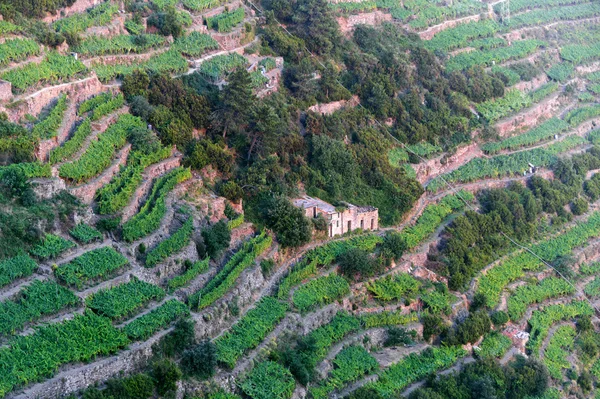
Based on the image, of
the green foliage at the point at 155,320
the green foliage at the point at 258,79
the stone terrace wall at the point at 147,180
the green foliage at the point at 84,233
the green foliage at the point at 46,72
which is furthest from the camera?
the green foliage at the point at 258,79

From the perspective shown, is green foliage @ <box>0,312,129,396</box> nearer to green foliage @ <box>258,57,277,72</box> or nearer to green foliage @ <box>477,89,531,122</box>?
green foliage @ <box>258,57,277,72</box>

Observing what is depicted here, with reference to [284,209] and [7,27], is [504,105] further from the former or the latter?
[7,27]

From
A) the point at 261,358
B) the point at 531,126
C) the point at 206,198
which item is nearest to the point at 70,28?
the point at 206,198

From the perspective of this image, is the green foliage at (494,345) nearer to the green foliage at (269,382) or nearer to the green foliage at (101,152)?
the green foliage at (269,382)

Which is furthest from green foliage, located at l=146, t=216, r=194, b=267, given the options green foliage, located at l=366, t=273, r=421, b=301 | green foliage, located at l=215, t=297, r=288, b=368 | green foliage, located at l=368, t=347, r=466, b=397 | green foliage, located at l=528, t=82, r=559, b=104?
→ green foliage, located at l=528, t=82, r=559, b=104

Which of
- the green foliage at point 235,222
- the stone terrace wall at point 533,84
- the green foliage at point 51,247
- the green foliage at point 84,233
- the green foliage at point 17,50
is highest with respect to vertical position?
the green foliage at point 17,50

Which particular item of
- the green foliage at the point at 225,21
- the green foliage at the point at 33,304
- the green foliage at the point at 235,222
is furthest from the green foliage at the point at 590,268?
the green foliage at the point at 33,304

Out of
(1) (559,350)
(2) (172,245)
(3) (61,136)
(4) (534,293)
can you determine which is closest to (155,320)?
(2) (172,245)
